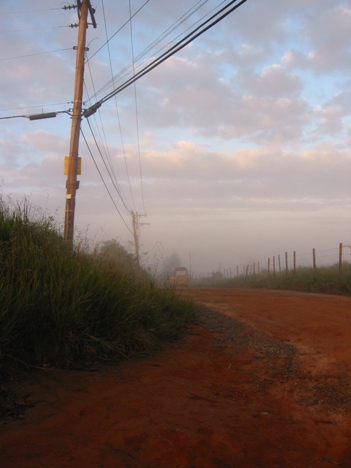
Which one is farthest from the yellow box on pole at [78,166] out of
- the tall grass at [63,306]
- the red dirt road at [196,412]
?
the red dirt road at [196,412]

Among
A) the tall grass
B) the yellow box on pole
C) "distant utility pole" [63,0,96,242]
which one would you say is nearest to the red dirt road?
the tall grass

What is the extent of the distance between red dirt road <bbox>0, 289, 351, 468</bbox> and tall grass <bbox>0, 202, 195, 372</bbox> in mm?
334

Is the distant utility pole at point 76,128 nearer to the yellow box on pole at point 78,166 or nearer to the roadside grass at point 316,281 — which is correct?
the yellow box on pole at point 78,166

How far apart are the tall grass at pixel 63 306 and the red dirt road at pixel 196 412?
33 cm

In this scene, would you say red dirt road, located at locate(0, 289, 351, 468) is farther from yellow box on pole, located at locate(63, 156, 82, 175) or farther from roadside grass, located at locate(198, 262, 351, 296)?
roadside grass, located at locate(198, 262, 351, 296)

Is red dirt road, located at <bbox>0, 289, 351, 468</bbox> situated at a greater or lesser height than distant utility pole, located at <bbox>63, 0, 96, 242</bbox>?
lesser

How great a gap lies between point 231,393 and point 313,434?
109 cm

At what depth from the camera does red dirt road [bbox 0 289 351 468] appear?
2.86 metres

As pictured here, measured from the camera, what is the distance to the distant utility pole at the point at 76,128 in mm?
9992

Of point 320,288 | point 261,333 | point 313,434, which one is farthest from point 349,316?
point 320,288

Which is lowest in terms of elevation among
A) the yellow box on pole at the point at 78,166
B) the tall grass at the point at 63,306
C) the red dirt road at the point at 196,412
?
the red dirt road at the point at 196,412

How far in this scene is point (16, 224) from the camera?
6.23 metres

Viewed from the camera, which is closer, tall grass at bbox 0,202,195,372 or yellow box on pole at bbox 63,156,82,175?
tall grass at bbox 0,202,195,372

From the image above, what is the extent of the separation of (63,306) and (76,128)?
22.8ft
